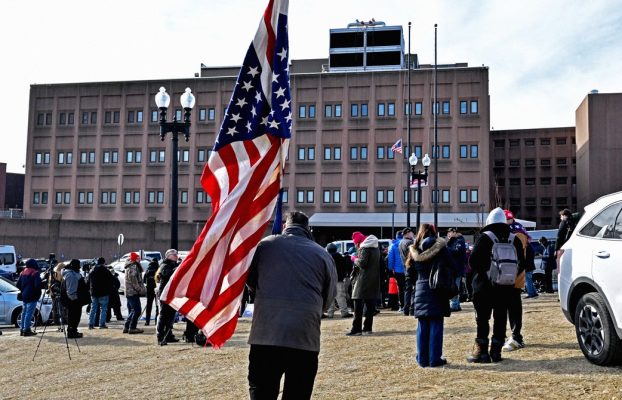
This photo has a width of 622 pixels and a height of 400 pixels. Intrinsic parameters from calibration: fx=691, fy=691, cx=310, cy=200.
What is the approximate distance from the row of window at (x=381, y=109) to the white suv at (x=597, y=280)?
178 ft

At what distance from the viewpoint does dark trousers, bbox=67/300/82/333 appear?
15.2m

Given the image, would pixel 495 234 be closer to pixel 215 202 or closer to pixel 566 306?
pixel 566 306

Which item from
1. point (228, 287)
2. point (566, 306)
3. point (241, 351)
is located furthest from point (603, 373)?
point (241, 351)

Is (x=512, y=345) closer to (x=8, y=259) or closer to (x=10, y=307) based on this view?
(x=10, y=307)

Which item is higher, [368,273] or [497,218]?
[497,218]

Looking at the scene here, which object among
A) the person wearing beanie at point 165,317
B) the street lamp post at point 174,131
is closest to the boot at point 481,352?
the person wearing beanie at point 165,317

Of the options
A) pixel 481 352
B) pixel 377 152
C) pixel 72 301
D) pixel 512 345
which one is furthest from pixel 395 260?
pixel 377 152

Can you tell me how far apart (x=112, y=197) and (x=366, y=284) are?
60.5m

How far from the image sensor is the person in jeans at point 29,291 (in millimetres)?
16469

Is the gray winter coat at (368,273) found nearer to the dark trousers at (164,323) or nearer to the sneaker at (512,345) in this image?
the sneaker at (512,345)

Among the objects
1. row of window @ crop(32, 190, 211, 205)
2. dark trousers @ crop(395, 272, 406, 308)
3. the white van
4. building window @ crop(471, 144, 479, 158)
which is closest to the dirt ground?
dark trousers @ crop(395, 272, 406, 308)

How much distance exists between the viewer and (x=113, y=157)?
69.7 m

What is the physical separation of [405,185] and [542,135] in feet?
108

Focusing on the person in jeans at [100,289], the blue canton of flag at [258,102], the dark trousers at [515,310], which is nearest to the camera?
the blue canton of flag at [258,102]
